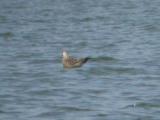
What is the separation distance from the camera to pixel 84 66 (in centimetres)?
2062

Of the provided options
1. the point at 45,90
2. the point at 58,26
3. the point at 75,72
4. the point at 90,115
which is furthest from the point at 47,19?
the point at 90,115

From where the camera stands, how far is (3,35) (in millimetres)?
27078

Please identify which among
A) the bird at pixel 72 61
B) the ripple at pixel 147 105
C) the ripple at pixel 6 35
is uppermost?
the bird at pixel 72 61

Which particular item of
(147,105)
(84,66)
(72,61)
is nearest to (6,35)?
(84,66)

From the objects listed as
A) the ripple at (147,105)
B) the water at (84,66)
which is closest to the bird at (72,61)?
the water at (84,66)

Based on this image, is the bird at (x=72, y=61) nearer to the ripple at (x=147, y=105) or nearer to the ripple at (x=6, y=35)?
the ripple at (x=147, y=105)

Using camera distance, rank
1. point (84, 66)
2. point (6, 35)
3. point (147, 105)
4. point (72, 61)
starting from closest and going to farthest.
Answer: point (147, 105) → point (72, 61) → point (84, 66) → point (6, 35)

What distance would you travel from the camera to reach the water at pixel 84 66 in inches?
613

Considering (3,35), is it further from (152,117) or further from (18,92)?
(152,117)

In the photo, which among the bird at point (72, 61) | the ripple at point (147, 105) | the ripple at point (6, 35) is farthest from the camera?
the ripple at point (6, 35)

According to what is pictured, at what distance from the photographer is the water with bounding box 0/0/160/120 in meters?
15.6

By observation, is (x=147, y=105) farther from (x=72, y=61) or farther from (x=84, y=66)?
(x=84, y=66)

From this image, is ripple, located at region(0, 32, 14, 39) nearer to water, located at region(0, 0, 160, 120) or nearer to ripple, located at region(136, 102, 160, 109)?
water, located at region(0, 0, 160, 120)

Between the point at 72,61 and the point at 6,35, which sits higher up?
the point at 72,61
